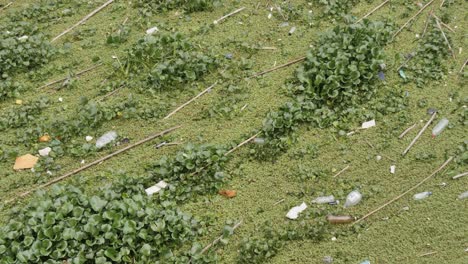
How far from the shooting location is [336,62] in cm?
505

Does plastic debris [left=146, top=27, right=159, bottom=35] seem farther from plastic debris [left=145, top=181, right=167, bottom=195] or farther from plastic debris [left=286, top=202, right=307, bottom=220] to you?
plastic debris [left=286, top=202, right=307, bottom=220]

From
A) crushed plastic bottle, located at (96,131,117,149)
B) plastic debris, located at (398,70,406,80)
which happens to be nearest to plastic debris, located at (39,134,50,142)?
crushed plastic bottle, located at (96,131,117,149)

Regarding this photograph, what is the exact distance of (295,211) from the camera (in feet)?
13.9

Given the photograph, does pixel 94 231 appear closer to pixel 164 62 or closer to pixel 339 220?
pixel 339 220

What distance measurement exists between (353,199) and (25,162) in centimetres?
250

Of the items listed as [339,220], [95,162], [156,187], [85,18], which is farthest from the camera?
[85,18]

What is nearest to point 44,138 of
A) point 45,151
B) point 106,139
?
point 45,151

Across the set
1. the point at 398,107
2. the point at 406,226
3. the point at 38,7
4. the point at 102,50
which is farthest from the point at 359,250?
the point at 38,7

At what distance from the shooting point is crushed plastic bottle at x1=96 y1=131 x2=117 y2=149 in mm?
4848

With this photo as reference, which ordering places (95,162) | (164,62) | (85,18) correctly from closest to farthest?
(95,162)
(164,62)
(85,18)

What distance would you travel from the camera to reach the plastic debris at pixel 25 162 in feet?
15.5

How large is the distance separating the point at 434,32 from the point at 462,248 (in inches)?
95.2

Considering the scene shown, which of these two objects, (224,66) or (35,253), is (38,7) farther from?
(35,253)

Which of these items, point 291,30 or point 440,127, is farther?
point 291,30
